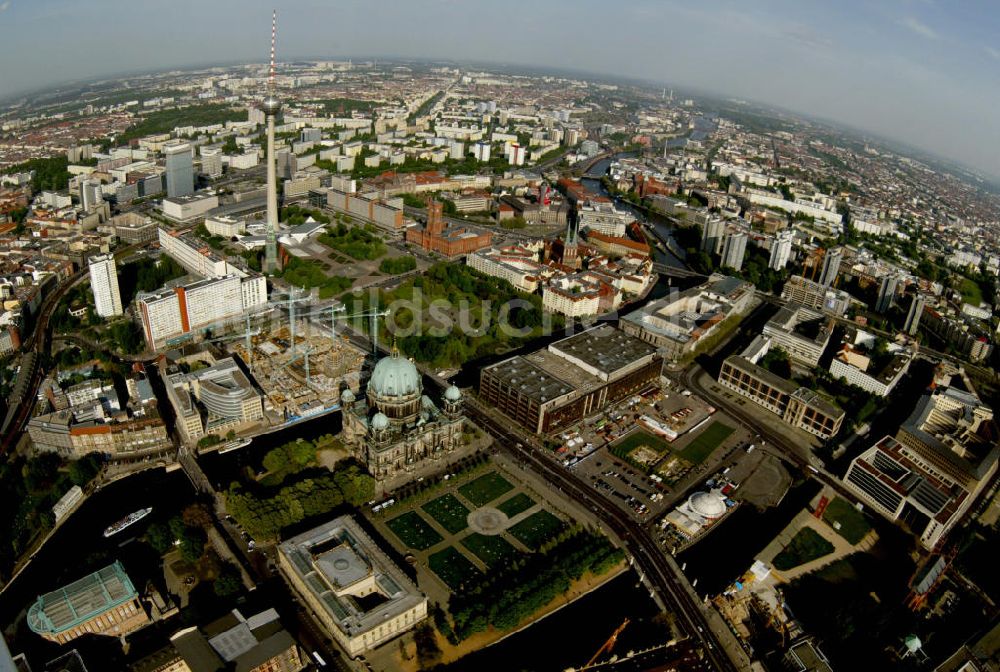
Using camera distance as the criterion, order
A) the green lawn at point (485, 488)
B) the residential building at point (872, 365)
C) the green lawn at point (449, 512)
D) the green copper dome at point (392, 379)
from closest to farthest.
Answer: the green lawn at point (449, 512) < the green lawn at point (485, 488) < the green copper dome at point (392, 379) < the residential building at point (872, 365)

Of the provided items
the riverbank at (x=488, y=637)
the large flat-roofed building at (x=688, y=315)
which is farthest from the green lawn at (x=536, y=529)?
the large flat-roofed building at (x=688, y=315)

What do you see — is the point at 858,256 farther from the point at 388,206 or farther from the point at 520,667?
the point at 520,667

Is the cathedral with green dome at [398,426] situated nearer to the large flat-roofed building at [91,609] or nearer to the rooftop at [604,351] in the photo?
the rooftop at [604,351]

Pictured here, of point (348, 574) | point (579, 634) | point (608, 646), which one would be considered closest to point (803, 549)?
point (608, 646)

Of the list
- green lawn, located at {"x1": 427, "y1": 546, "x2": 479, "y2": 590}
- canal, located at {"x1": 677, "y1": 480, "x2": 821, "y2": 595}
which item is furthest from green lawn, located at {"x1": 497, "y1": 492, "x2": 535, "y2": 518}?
canal, located at {"x1": 677, "y1": 480, "x2": 821, "y2": 595}

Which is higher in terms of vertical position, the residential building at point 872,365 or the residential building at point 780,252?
the residential building at point 780,252

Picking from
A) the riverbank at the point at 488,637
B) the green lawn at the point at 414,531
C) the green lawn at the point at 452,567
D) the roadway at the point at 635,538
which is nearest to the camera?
the riverbank at the point at 488,637

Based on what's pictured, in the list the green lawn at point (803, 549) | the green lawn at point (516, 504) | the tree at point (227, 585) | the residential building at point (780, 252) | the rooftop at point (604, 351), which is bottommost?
the tree at point (227, 585)

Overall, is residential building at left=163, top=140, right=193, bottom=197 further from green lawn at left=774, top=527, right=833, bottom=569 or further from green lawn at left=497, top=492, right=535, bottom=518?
green lawn at left=774, top=527, right=833, bottom=569
